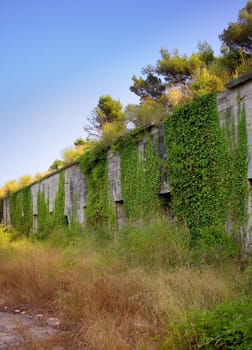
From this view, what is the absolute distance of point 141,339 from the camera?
13.8 ft

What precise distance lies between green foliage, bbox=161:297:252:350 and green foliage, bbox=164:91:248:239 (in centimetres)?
362

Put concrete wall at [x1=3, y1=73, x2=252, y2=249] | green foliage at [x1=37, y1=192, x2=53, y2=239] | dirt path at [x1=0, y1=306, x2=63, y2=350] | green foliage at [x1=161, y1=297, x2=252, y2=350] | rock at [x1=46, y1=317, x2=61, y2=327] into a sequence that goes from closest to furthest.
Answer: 1. green foliage at [x1=161, y1=297, x2=252, y2=350]
2. dirt path at [x1=0, y1=306, x2=63, y2=350]
3. rock at [x1=46, y1=317, x2=61, y2=327]
4. concrete wall at [x1=3, y1=73, x2=252, y2=249]
5. green foliage at [x1=37, y1=192, x2=53, y2=239]

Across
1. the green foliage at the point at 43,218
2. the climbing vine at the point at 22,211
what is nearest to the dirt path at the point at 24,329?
the green foliage at the point at 43,218

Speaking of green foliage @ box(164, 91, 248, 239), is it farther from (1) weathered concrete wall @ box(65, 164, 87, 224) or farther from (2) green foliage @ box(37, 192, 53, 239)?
(2) green foliage @ box(37, 192, 53, 239)

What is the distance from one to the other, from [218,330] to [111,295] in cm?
241

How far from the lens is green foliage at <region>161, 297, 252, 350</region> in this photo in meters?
3.40

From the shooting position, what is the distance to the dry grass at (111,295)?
180 inches

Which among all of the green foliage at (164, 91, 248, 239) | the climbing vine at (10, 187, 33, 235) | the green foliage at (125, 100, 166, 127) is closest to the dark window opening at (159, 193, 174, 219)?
the green foliage at (164, 91, 248, 239)

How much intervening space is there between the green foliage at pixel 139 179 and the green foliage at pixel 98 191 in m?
1.19

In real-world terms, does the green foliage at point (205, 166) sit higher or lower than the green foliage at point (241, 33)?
lower

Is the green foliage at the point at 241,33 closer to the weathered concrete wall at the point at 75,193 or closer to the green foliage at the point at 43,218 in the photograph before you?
the weathered concrete wall at the point at 75,193

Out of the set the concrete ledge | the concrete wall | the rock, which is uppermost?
the concrete ledge

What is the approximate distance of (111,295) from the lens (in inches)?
225

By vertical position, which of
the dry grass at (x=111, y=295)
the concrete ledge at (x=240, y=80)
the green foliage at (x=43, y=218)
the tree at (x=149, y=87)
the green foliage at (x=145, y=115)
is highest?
the tree at (x=149, y=87)
